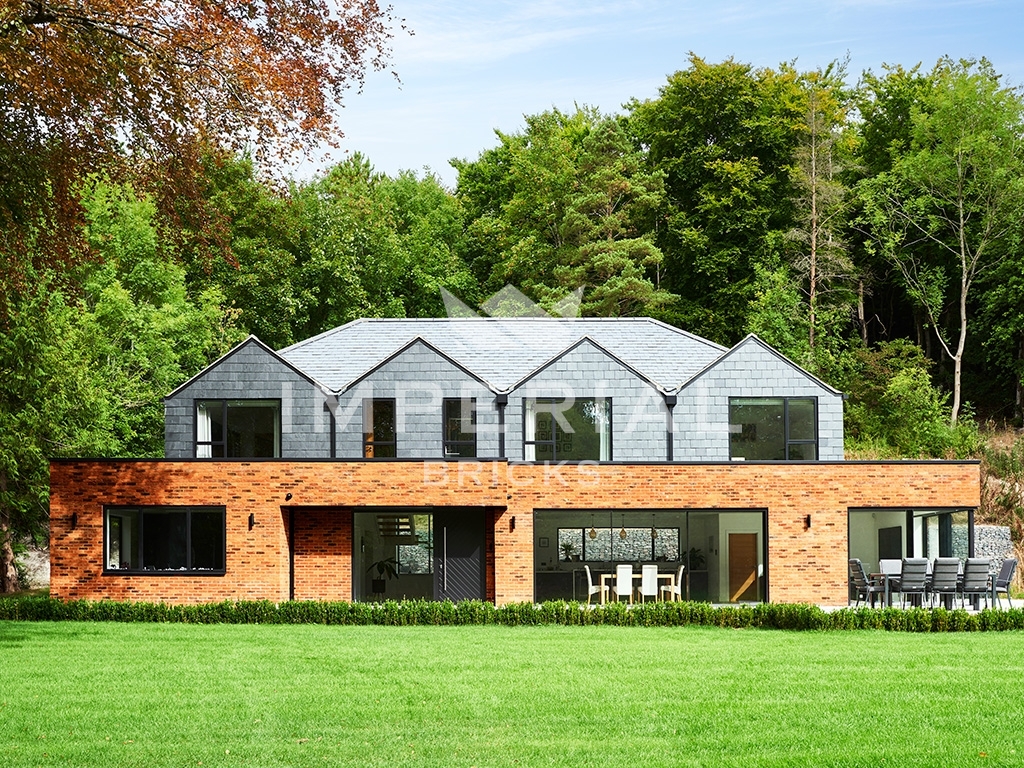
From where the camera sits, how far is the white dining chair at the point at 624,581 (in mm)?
25078

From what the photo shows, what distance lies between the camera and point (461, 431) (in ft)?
88.4

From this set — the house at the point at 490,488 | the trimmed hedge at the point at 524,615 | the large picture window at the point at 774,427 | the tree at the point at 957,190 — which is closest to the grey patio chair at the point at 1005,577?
the house at the point at 490,488

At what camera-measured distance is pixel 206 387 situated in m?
26.9

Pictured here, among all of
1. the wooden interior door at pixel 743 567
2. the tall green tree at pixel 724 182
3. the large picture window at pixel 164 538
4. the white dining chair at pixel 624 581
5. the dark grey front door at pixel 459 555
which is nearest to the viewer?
the large picture window at pixel 164 538

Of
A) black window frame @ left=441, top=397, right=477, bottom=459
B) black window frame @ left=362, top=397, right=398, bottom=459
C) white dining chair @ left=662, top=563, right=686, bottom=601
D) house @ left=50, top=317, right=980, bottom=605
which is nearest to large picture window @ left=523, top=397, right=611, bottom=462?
house @ left=50, top=317, right=980, bottom=605

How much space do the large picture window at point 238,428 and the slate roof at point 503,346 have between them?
1432 millimetres

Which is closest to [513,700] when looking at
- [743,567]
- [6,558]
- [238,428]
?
[743,567]

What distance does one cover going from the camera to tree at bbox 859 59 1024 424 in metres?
41.4

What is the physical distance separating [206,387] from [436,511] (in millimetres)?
5992

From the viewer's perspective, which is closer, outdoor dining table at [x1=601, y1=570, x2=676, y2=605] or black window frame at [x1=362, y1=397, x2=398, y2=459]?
outdoor dining table at [x1=601, y1=570, x2=676, y2=605]

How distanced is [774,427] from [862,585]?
432cm

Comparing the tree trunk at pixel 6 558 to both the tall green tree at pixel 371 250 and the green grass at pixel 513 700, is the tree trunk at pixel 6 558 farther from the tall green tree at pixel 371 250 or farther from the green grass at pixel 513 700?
the tall green tree at pixel 371 250

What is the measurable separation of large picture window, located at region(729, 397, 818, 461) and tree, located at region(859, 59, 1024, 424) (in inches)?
634

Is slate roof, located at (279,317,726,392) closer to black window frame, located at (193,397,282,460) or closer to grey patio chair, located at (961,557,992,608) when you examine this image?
black window frame, located at (193,397,282,460)
